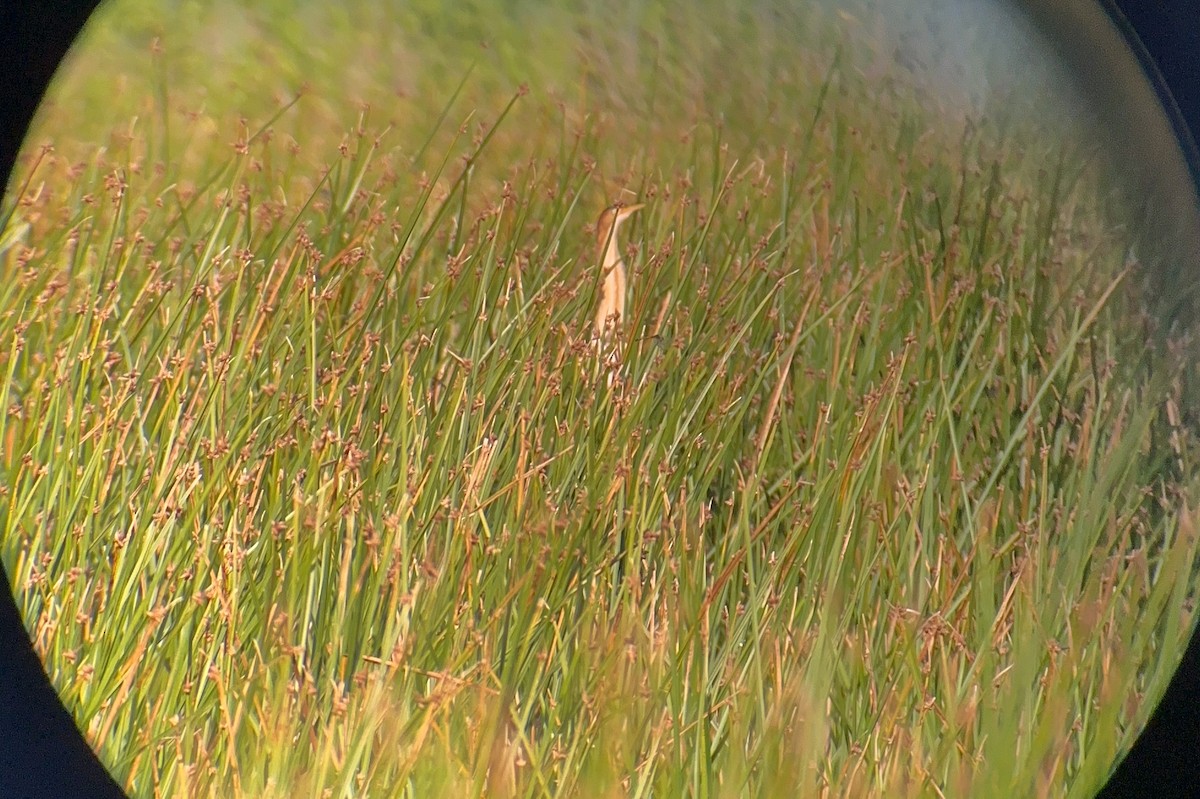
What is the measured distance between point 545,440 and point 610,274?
205mm

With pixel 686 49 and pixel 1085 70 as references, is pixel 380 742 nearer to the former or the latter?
pixel 686 49

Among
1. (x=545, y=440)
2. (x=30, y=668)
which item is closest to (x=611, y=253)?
(x=545, y=440)

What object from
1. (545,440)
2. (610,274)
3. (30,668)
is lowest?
(30,668)

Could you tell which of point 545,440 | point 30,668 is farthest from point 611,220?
point 30,668

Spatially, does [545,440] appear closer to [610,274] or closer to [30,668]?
[610,274]

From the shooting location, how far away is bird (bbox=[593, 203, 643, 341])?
3.84 feet

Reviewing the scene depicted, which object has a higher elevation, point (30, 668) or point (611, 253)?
point (611, 253)

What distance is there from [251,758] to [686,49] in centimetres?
94

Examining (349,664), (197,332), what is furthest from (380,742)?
(197,332)

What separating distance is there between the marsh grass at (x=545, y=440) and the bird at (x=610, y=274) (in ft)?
0.06

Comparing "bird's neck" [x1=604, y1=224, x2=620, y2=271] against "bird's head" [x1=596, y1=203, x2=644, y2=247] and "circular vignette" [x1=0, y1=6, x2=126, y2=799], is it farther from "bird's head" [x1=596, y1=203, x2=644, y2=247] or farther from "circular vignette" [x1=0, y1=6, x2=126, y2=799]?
"circular vignette" [x1=0, y1=6, x2=126, y2=799]

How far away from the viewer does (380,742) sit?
3.76 feet

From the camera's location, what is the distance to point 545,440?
1.17 metres

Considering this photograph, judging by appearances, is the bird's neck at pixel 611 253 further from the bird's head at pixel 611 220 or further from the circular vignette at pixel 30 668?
the circular vignette at pixel 30 668
